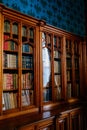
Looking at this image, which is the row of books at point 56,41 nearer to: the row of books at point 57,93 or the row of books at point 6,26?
the row of books at point 57,93

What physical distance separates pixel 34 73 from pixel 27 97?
1.15 feet

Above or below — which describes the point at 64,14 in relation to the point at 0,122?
above

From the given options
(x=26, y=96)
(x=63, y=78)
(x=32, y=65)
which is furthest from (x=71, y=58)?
(x=26, y=96)

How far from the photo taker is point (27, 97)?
2846 millimetres

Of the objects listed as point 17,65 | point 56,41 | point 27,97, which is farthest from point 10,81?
point 56,41

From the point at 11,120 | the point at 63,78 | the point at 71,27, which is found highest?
the point at 71,27

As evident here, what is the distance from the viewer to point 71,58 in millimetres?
3764

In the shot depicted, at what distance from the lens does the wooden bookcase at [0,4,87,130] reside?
100 inches

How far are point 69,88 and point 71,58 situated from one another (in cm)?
54

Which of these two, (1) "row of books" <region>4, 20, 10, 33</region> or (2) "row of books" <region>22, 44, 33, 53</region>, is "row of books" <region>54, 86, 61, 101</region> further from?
(1) "row of books" <region>4, 20, 10, 33</region>

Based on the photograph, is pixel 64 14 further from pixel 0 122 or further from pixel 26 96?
pixel 0 122

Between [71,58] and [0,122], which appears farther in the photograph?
[71,58]

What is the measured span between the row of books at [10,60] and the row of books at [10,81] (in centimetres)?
12

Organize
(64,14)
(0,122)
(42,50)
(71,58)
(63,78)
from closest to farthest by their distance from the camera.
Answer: (0,122)
(42,50)
(63,78)
(71,58)
(64,14)
